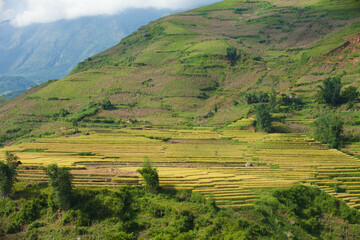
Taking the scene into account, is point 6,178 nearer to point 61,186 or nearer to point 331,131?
point 61,186

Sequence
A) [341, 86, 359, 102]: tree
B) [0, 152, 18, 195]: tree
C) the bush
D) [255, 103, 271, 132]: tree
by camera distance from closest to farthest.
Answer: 1. [0, 152, 18, 195]: tree
2. [255, 103, 271, 132]: tree
3. [341, 86, 359, 102]: tree
4. the bush

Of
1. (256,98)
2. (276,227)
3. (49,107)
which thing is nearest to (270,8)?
(256,98)

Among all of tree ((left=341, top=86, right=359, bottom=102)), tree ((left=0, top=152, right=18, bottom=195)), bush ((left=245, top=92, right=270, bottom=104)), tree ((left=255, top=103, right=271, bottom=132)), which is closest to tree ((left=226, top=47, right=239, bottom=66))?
bush ((left=245, top=92, right=270, bottom=104))

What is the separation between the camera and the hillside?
290ft

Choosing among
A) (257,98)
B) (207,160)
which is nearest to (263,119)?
(207,160)

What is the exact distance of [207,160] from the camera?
51656mm

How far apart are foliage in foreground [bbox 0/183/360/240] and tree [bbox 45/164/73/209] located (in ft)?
3.44

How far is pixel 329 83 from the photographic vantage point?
240 ft

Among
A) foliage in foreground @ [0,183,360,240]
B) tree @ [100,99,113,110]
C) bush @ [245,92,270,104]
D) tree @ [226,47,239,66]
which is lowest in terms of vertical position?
foliage in foreground @ [0,183,360,240]

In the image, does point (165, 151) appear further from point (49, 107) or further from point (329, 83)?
point (49, 107)

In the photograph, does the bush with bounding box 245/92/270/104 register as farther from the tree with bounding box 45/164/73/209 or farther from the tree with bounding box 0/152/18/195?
the tree with bounding box 0/152/18/195

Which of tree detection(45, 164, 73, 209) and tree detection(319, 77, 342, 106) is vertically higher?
tree detection(319, 77, 342, 106)

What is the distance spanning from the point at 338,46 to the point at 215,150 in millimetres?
76687

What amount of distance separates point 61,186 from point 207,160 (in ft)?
90.0
